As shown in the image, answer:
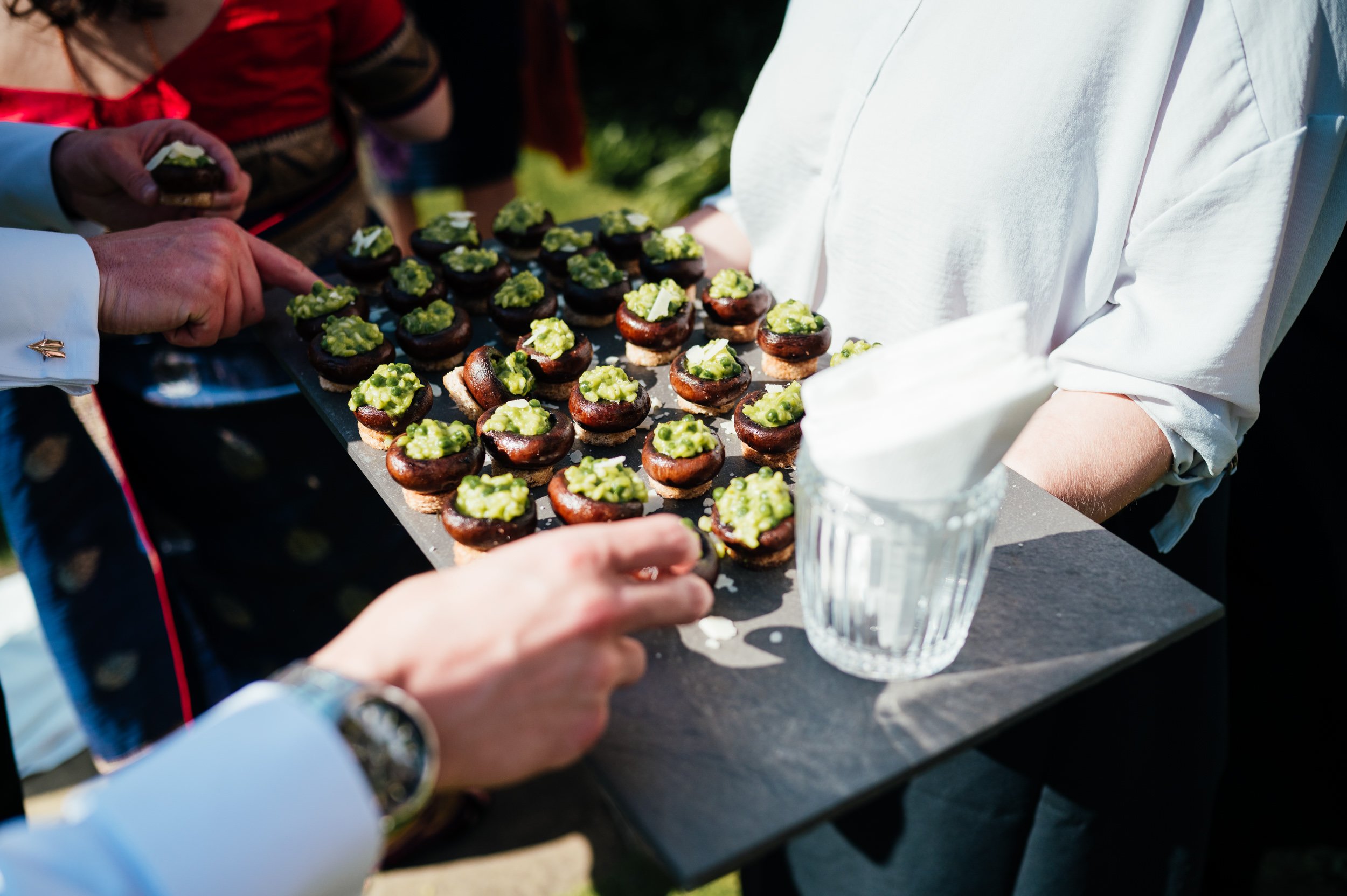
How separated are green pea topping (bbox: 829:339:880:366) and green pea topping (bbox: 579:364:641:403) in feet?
1.72

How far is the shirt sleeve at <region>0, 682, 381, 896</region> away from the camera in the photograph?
3.41 feet

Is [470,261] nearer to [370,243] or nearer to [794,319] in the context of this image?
[370,243]

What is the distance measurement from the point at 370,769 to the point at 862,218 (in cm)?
171

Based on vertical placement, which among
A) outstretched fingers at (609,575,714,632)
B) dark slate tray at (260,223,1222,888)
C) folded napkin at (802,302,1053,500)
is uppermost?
folded napkin at (802,302,1053,500)

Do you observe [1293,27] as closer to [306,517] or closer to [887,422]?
[887,422]

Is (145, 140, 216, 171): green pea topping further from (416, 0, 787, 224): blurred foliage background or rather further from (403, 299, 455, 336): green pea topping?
(416, 0, 787, 224): blurred foliage background

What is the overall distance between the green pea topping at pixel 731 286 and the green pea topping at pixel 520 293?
1.76ft

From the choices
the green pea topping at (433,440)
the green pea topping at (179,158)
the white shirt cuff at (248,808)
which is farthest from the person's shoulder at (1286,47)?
the green pea topping at (179,158)

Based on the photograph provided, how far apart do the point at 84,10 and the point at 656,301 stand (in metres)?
2.01

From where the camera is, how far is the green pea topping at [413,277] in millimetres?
2729

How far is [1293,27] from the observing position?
5.30ft

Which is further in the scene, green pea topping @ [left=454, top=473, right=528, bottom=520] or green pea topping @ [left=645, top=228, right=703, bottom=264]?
green pea topping @ [left=645, top=228, right=703, bottom=264]

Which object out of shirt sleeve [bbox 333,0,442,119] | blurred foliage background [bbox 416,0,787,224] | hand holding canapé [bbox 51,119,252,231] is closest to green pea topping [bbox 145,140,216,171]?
hand holding canapé [bbox 51,119,252,231]

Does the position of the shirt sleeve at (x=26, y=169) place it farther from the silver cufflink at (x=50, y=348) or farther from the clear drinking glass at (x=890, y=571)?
the clear drinking glass at (x=890, y=571)
